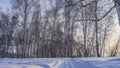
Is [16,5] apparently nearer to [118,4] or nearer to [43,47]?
[43,47]

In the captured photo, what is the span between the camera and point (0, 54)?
128 ft

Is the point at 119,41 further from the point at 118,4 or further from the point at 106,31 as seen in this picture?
the point at 118,4

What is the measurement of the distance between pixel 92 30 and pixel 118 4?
25.8 meters

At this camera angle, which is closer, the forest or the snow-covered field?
the snow-covered field

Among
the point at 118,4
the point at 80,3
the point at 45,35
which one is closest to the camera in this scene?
the point at 118,4

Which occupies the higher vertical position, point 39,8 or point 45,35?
point 39,8

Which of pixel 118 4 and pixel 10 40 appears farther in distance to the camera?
pixel 10 40

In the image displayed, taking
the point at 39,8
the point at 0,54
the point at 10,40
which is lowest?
the point at 0,54

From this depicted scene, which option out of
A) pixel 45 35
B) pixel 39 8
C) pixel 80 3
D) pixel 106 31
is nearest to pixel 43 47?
pixel 45 35

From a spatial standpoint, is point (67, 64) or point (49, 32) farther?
point (49, 32)

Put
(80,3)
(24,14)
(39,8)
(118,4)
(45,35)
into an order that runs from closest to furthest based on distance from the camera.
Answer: (118,4) → (80,3) → (24,14) → (39,8) → (45,35)

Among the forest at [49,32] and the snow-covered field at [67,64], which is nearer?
the snow-covered field at [67,64]

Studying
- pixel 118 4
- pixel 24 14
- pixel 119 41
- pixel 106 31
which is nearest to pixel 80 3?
pixel 118 4

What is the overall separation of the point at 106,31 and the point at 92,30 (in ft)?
7.02
